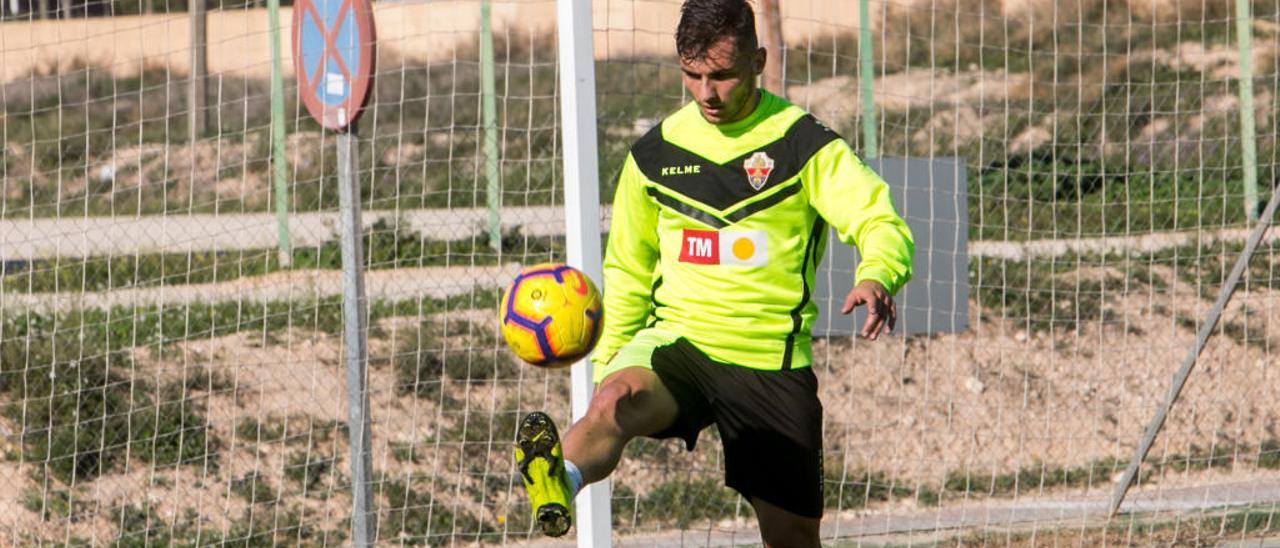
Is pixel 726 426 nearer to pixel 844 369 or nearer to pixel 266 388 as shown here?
pixel 266 388

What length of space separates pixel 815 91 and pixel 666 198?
8.81m

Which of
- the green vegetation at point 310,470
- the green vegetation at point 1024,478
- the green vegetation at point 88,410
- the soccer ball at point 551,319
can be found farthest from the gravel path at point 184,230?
the soccer ball at point 551,319

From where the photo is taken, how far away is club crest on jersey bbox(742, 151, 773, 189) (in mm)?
5172

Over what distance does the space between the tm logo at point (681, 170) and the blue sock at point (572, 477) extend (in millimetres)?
972

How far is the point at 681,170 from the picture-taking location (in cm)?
527

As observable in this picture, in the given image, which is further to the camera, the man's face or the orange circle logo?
the orange circle logo

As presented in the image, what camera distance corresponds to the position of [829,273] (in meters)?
8.68

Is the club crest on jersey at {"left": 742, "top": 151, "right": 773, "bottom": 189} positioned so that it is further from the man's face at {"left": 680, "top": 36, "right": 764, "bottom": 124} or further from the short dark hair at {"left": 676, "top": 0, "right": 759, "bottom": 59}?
the short dark hair at {"left": 676, "top": 0, "right": 759, "bottom": 59}

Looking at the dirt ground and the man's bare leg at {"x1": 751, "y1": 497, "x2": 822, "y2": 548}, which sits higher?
the man's bare leg at {"x1": 751, "y1": 497, "x2": 822, "y2": 548}

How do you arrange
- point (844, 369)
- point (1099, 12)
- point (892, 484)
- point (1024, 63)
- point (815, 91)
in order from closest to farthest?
point (892, 484) → point (844, 369) → point (815, 91) → point (1024, 63) → point (1099, 12)

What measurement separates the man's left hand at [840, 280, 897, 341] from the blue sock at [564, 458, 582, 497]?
0.84 meters

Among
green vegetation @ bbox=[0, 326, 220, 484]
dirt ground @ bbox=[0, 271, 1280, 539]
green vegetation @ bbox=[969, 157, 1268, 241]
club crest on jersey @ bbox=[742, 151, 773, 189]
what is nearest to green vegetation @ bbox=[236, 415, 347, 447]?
dirt ground @ bbox=[0, 271, 1280, 539]

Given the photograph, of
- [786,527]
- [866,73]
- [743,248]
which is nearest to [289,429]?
[866,73]

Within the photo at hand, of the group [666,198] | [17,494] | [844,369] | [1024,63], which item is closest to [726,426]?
[666,198]
